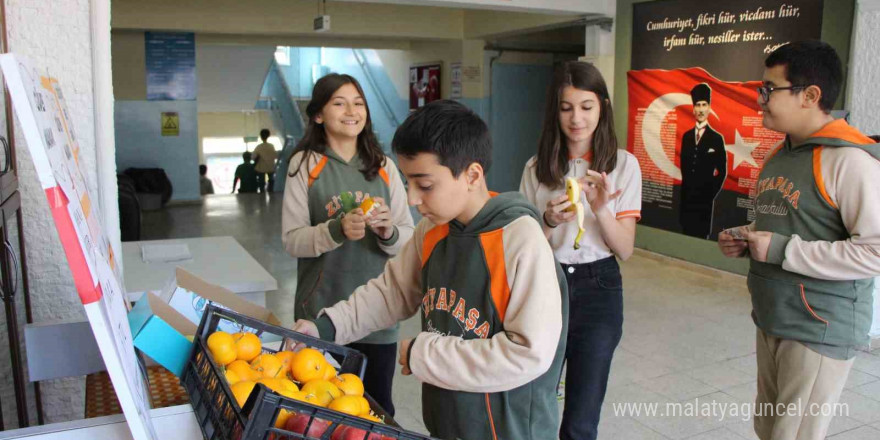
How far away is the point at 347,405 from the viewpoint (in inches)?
47.1

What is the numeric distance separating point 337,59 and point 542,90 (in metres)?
6.16

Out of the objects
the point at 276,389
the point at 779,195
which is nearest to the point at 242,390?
the point at 276,389

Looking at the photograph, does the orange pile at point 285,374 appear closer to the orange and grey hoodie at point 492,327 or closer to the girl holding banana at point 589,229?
the orange and grey hoodie at point 492,327

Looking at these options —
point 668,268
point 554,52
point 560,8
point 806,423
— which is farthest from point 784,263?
point 554,52

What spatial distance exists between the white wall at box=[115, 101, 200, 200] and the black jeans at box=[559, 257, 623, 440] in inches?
361

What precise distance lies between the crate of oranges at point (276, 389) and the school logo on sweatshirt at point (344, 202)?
2.41ft

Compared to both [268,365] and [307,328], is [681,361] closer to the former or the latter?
[307,328]

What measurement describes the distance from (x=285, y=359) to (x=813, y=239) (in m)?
1.40

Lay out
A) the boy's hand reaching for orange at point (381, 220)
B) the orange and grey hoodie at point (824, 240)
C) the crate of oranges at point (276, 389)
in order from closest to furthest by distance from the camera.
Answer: the crate of oranges at point (276, 389) → the orange and grey hoodie at point (824, 240) → the boy's hand reaching for orange at point (381, 220)

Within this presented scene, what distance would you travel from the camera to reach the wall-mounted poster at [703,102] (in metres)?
5.42

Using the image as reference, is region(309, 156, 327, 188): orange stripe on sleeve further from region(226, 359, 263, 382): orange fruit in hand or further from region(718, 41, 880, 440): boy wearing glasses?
Result: region(718, 41, 880, 440): boy wearing glasses

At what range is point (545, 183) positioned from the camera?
2225 millimetres

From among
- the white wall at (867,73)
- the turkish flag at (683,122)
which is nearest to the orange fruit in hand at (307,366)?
the white wall at (867,73)

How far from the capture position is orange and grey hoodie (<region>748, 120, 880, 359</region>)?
179cm
